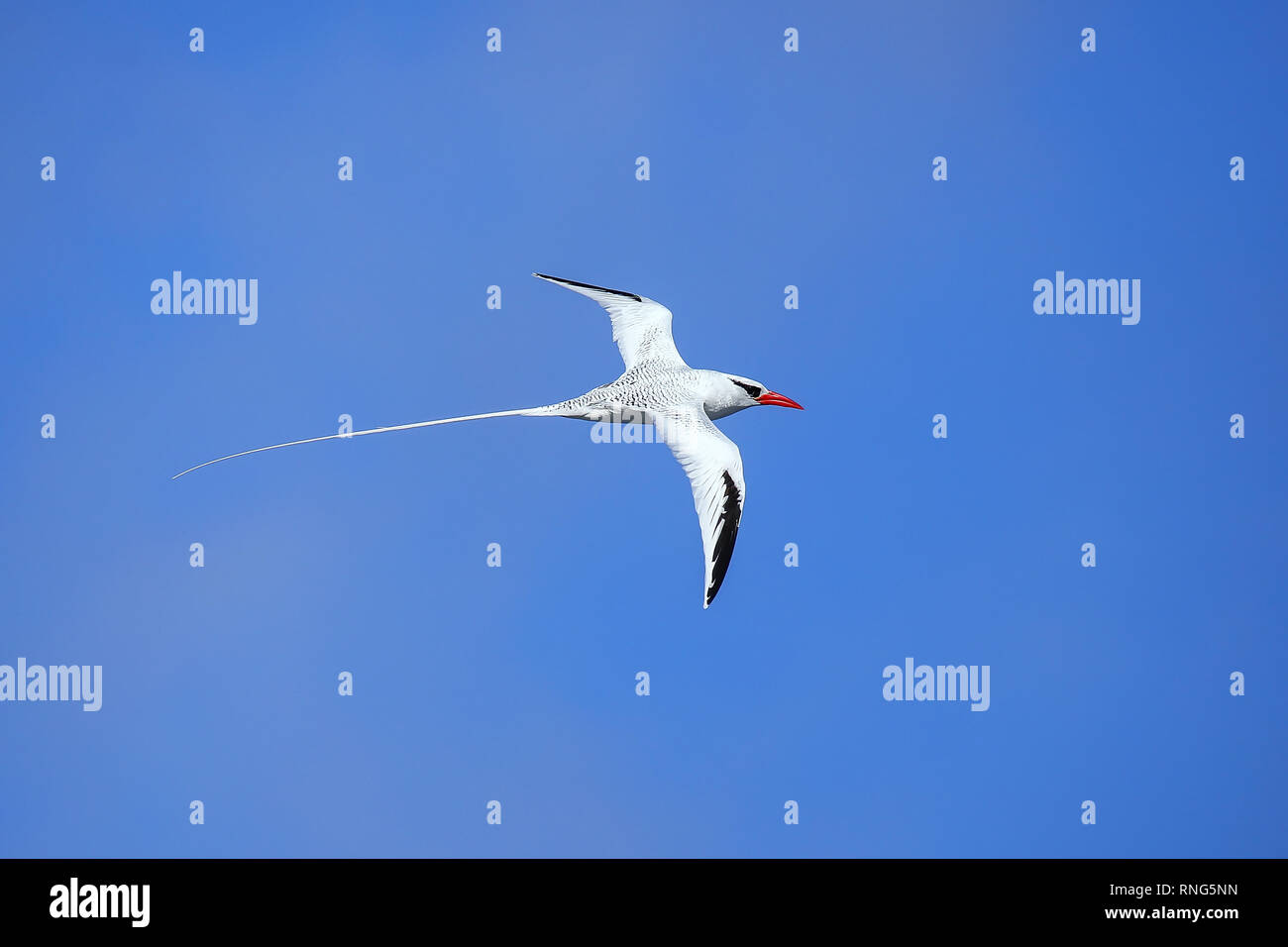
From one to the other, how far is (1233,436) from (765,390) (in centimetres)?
623

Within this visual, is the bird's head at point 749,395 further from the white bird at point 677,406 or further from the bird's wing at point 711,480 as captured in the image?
the bird's wing at point 711,480

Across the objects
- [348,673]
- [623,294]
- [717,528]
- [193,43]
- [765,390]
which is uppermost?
[193,43]

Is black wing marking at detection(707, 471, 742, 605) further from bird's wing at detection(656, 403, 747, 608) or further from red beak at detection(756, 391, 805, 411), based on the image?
red beak at detection(756, 391, 805, 411)

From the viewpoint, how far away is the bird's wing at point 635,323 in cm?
1184

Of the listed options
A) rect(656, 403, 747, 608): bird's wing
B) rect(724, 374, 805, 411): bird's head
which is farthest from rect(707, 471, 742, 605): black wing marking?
rect(724, 374, 805, 411): bird's head

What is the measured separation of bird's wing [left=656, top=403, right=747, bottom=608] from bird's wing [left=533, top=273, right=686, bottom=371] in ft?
5.42

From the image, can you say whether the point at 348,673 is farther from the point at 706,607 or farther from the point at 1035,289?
the point at 1035,289

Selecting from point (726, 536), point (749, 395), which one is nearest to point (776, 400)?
point (749, 395)

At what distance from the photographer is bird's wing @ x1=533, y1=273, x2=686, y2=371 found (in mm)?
11836

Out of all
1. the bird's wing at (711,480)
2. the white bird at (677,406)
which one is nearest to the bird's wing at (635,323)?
the white bird at (677,406)

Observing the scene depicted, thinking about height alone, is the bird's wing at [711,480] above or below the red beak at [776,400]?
below

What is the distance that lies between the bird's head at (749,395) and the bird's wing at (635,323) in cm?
63

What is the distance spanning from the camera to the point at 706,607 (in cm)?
874
